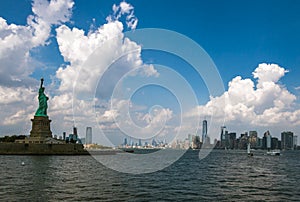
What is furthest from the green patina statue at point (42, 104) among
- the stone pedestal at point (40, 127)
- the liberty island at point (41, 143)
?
the stone pedestal at point (40, 127)

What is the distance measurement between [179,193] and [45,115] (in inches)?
4511

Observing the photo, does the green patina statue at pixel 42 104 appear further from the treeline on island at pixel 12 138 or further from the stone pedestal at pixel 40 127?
the treeline on island at pixel 12 138

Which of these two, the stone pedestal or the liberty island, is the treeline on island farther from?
the stone pedestal

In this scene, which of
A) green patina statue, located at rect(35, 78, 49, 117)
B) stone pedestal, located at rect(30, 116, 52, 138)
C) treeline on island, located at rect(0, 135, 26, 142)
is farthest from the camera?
treeline on island, located at rect(0, 135, 26, 142)

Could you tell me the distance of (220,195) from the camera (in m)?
42.1

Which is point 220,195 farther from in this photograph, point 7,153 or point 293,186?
point 7,153

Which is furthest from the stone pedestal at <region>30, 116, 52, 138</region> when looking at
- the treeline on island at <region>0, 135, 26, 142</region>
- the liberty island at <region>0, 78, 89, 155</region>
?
the treeline on island at <region>0, 135, 26, 142</region>

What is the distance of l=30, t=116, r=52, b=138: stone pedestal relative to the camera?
140000mm

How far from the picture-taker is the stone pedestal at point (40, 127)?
140m

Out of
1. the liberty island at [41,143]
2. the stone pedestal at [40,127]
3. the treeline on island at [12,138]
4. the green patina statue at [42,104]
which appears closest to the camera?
the liberty island at [41,143]

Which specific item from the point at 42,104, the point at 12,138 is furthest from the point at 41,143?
the point at 12,138

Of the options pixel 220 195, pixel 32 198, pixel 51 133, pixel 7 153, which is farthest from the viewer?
pixel 51 133

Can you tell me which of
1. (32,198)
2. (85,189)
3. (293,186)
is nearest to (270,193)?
(293,186)

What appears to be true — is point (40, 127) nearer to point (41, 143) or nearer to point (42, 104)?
point (41, 143)
